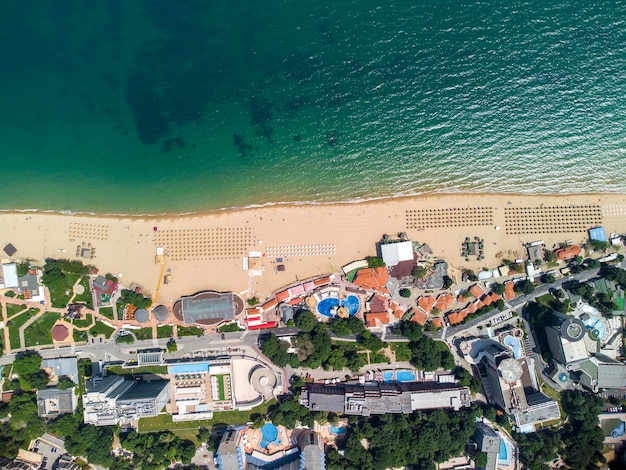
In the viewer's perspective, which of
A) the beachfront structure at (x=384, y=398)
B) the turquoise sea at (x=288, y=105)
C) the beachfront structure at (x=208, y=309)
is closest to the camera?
the beachfront structure at (x=384, y=398)

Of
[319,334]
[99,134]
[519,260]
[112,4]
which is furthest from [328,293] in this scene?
[112,4]

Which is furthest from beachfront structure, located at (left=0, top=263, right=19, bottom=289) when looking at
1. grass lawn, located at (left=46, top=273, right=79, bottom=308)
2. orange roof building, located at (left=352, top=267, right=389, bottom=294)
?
orange roof building, located at (left=352, top=267, right=389, bottom=294)

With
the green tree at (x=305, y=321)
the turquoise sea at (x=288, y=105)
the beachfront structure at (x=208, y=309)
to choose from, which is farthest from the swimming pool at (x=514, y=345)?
the beachfront structure at (x=208, y=309)

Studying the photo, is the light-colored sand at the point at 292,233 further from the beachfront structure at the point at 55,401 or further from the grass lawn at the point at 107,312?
the beachfront structure at the point at 55,401

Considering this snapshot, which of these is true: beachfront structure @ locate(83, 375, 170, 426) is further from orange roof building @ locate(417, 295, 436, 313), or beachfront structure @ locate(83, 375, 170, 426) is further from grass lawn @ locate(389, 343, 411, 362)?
orange roof building @ locate(417, 295, 436, 313)

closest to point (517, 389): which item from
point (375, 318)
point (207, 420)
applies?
point (375, 318)

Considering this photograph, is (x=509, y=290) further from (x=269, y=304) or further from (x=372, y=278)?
(x=269, y=304)
